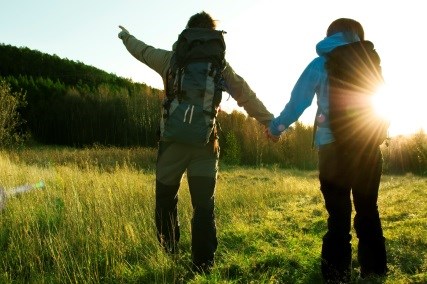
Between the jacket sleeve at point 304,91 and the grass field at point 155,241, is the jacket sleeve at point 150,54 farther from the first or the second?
the grass field at point 155,241

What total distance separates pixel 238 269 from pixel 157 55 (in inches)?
78.5

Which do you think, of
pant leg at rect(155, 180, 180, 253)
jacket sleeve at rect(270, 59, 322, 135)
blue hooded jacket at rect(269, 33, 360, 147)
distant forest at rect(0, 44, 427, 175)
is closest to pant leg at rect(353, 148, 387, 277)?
blue hooded jacket at rect(269, 33, 360, 147)

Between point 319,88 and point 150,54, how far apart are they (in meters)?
1.54

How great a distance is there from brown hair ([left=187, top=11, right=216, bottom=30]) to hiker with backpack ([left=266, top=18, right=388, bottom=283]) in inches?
36.6

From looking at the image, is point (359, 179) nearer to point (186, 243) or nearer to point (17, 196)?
point (186, 243)

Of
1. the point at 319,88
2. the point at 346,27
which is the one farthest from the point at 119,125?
the point at 346,27

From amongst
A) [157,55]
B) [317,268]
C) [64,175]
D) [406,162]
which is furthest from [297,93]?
[406,162]

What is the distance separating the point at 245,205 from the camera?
27.2ft

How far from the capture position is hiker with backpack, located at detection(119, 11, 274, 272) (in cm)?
410

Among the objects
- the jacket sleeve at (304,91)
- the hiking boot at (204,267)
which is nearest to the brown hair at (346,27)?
the jacket sleeve at (304,91)

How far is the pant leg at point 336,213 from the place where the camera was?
3793 mm

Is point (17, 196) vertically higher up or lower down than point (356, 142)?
lower down

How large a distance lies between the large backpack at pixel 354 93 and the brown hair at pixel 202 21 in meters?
1.05

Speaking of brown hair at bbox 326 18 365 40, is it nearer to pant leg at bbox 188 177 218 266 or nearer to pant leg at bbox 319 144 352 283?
pant leg at bbox 319 144 352 283
